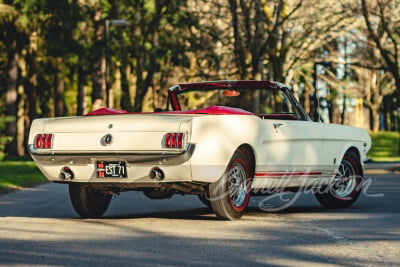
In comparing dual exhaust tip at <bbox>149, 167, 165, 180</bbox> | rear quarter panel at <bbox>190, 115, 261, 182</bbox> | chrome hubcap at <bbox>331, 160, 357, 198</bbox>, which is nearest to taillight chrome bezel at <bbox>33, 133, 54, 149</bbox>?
dual exhaust tip at <bbox>149, 167, 165, 180</bbox>

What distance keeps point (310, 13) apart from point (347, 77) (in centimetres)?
2558

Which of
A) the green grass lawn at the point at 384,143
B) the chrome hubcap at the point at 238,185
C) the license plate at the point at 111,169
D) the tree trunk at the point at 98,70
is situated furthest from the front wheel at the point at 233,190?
the green grass lawn at the point at 384,143

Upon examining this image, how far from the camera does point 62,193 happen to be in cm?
1639

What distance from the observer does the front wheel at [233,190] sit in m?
9.52

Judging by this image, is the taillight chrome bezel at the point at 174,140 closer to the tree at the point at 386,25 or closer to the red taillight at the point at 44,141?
the red taillight at the point at 44,141

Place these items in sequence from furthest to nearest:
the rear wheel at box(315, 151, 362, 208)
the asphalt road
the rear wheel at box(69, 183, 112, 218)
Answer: the rear wheel at box(315, 151, 362, 208) → the rear wheel at box(69, 183, 112, 218) → the asphalt road

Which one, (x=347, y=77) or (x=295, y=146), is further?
(x=347, y=77)

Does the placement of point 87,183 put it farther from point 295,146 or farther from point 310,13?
point 310,13

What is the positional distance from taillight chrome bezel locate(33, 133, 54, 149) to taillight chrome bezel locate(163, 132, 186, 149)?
1397 mm

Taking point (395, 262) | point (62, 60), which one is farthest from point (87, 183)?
point (62, 60)

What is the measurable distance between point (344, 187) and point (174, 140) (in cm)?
354

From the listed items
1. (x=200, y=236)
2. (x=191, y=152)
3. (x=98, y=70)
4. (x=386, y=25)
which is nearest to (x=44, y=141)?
(x=191, y=152)

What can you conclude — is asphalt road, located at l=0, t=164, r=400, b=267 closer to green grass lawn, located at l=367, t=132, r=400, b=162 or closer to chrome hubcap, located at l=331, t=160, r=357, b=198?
chrome hubcap, located at l=331, t=160, r=357, b=198

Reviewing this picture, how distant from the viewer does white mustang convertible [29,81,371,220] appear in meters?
9.27
